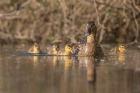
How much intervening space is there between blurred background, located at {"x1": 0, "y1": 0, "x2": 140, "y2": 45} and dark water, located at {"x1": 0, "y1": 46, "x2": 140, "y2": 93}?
2181mm

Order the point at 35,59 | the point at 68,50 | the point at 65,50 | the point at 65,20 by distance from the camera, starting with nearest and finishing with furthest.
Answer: the point at 35,59
the point at 68,50
the point at 65,50
the point at 65,20

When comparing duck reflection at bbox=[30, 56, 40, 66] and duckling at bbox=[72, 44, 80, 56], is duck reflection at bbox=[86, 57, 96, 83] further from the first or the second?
duckling at bbox=[72, 44, 80, 56]

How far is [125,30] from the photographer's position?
46.0 ft

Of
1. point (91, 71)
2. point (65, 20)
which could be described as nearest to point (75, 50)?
point (65, 20)

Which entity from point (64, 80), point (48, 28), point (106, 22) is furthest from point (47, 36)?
point (64, 80)

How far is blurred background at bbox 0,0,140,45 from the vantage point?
1331 cm

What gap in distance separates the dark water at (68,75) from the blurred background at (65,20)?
2.18m

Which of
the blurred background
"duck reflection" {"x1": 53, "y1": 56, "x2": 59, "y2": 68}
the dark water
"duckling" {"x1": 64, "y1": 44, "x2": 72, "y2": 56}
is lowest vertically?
the dark water

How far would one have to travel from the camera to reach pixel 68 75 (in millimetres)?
9133

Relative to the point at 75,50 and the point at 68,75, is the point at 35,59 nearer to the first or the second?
the point at 75,50

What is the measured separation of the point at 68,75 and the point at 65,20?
4.38 m

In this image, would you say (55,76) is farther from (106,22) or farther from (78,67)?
(106,22)

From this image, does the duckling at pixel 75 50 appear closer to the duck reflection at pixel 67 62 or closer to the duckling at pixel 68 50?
the duckling at pixel 68 50

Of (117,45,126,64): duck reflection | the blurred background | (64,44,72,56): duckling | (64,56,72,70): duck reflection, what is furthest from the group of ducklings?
the blurred background
